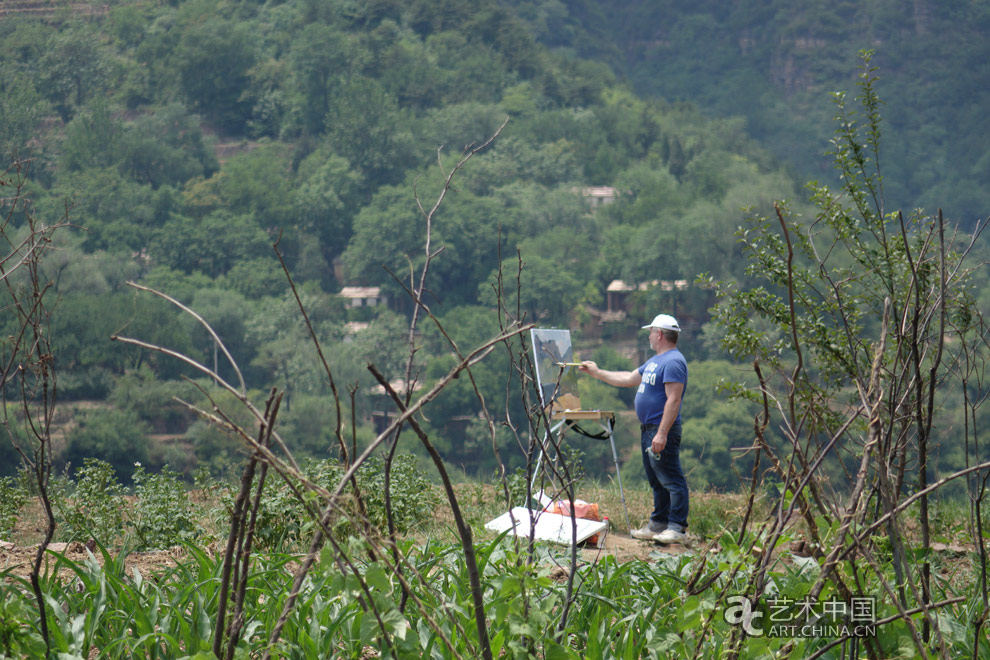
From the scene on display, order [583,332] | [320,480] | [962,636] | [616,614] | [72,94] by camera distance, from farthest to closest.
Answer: [72,94] < [583,332] < [320,480] < [616,614] < [962,636]

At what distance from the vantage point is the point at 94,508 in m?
5.64

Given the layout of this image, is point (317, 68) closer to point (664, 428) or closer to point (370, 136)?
point (370, 136)

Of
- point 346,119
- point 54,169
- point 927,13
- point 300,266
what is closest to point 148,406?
point 300,266

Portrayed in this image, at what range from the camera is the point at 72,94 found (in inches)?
3164

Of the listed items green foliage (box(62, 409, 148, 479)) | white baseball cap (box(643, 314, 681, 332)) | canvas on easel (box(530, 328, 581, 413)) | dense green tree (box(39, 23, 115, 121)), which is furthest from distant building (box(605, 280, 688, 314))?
white baseball cap (box(643, 314, 681, 332))

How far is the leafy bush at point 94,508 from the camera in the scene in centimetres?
503

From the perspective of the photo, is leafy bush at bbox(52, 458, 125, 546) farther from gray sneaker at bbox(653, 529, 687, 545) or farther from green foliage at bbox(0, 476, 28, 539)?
gray sneaker at bbox(653, 529, 687, 545)

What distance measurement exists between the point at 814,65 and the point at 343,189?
51.7 m

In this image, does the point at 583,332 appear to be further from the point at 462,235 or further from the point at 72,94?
the point at 72,94

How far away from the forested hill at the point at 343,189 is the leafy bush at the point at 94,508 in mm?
38576

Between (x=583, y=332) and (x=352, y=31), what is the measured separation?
43.7 meters

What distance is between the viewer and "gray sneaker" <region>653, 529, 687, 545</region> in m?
4.99

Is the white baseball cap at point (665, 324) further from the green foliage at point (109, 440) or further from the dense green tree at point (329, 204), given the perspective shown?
the dense green tree at point (329, 204)

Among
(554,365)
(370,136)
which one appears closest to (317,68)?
(370,136)
